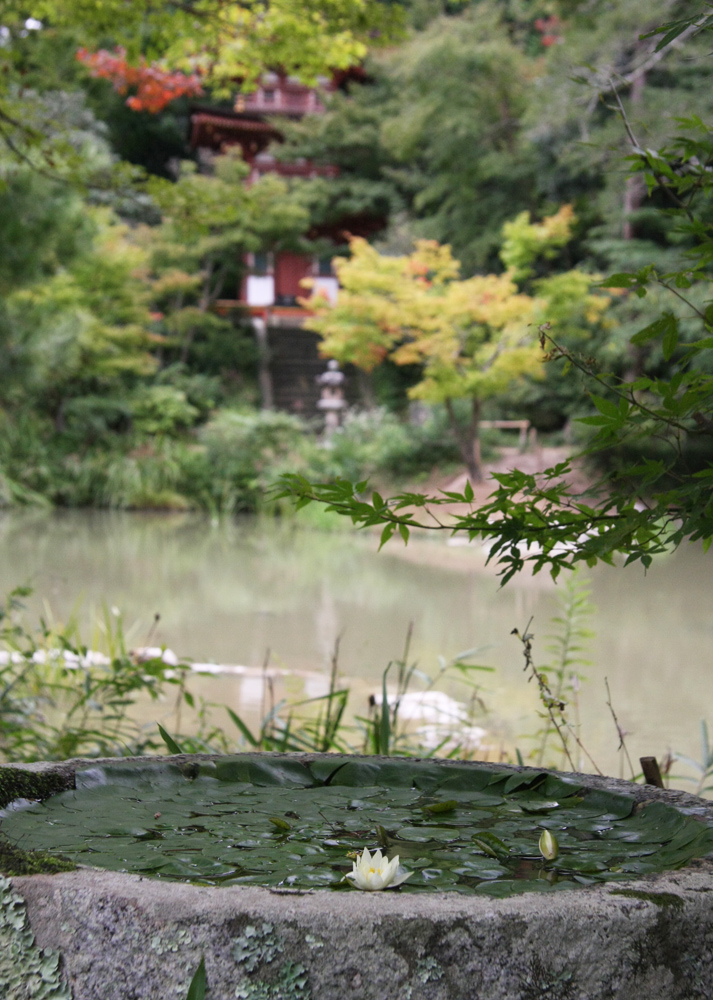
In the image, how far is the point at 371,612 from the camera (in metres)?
5.04

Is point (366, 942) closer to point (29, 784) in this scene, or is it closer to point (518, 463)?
point (29, 784)

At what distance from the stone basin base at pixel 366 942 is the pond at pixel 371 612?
3.82 ft

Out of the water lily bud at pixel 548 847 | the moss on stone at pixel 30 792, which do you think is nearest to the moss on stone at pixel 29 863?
the moss on stone at pixel 30 792

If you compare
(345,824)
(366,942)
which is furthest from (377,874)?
(345,824)

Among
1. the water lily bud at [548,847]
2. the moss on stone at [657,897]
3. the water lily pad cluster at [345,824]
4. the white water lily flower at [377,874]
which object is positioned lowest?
the water lily pad cluster at [345,824]

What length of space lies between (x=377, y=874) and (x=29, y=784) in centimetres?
41

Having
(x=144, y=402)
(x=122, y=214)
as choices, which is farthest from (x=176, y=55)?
(x=122, y=214)

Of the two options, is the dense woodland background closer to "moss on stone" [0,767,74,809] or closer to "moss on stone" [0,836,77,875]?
"moss on stone" [0,767,74,809]

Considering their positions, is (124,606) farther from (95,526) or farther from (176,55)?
(95,526)

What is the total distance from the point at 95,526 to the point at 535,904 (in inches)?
338

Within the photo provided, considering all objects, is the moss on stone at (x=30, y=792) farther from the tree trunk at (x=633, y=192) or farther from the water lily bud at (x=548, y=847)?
the tree trunk at (x=633, y=192)

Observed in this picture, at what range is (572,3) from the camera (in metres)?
10.3

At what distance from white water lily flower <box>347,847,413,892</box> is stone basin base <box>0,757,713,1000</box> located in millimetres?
39

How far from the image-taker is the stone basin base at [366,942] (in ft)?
1.83
